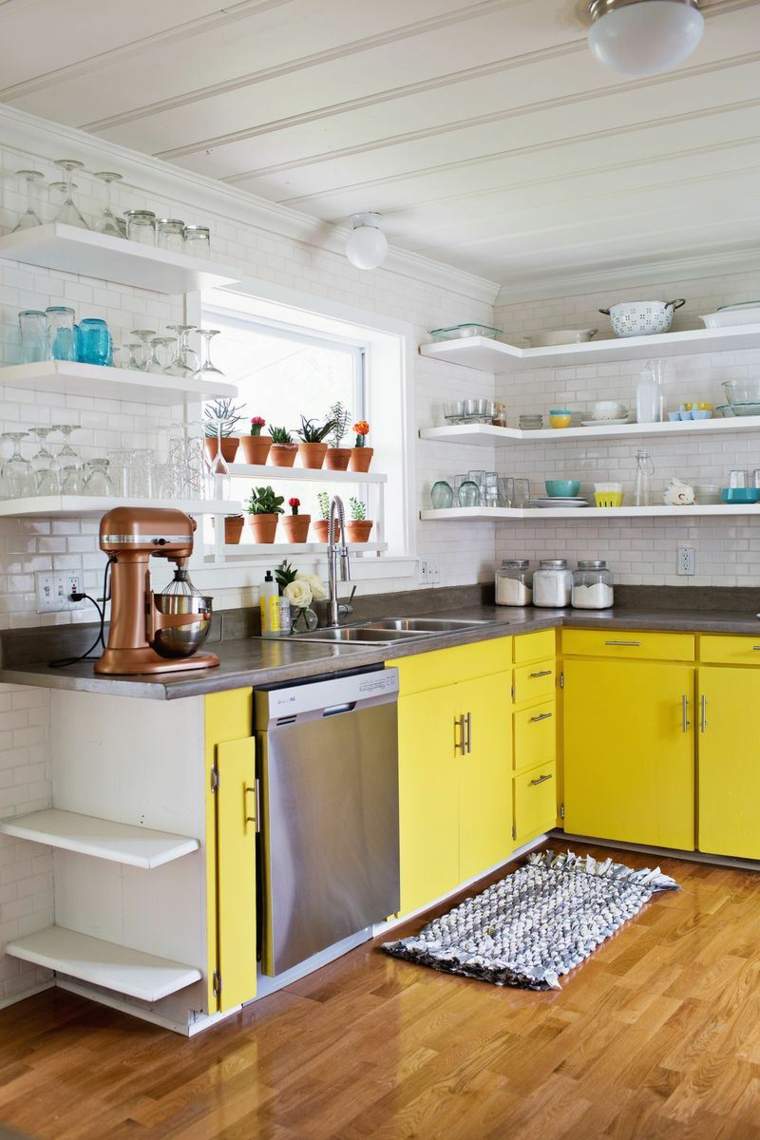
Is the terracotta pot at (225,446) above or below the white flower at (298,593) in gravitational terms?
above

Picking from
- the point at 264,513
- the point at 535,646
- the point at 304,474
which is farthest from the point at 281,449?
the point at 535,646

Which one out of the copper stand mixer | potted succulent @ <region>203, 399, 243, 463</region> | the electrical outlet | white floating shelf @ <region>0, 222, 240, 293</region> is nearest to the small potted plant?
potted succulent @ <region>203, 399, 243, 463</region>

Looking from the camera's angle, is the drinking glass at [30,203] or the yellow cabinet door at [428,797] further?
the yellow cabinet door at [428,797]

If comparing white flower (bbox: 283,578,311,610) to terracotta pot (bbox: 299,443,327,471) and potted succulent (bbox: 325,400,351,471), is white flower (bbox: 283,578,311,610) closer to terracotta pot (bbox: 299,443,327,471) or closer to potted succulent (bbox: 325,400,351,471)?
terracotta pot (bbox: 299,443,327,471)

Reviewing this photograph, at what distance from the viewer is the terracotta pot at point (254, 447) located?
3.89 metres

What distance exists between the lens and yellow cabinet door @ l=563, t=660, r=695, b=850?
4.15 metres

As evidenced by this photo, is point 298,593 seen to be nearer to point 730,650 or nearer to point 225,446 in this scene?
point 225,446

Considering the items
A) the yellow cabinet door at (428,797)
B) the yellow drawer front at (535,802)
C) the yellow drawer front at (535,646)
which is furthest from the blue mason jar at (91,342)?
the yellow drawer front at (535,802)

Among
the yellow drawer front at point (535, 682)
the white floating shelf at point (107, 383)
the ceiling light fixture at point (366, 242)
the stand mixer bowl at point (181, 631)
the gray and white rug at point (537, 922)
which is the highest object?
the ceiling light fixture at point (366, 242)

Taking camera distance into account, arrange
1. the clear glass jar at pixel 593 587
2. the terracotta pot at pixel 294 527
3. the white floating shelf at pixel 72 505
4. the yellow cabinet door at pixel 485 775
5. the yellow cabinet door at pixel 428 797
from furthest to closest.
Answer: the clear glass jar at pixel 593 587 < the terracotta pot at pixel 294 527 < the yellow cabinet door at pixel 485 775 < the yellow cabinet door at pixel 428 797 < the white floating shelf at pixel 72 505

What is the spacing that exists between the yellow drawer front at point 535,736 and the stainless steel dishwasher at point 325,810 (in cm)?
93

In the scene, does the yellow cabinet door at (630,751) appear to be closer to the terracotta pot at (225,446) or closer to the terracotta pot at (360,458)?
the terracotta pot at (360,458)

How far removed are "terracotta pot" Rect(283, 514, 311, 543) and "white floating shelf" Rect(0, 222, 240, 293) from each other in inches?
40.4

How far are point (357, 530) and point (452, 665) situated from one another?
94 cm
